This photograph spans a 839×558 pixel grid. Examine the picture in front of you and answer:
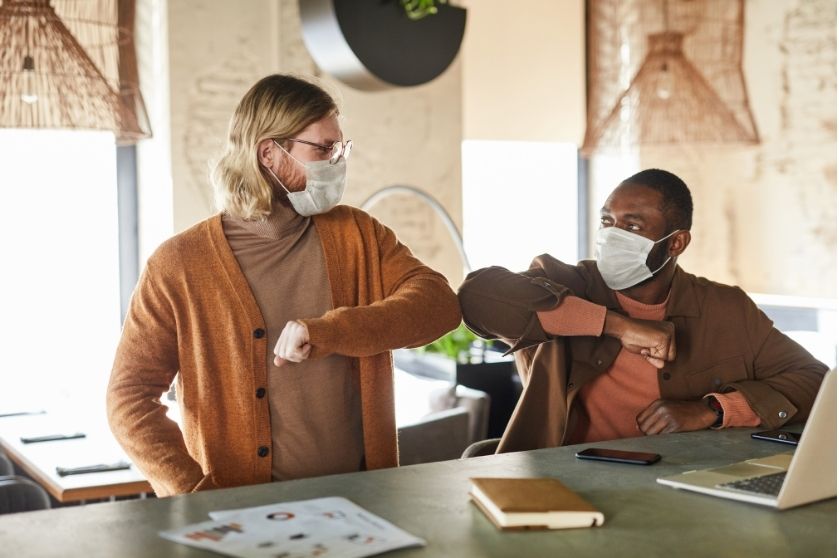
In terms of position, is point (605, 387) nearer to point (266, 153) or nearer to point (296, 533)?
point (266, 153)

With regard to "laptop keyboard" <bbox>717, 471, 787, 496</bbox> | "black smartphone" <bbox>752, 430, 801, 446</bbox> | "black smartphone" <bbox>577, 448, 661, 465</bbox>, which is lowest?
"black smartphone" <bbox>752, 430, 801, 446</bbox>

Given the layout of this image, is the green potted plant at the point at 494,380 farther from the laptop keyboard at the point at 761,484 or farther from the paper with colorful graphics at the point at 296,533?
the paper with colorful graphics at the point at 296,533

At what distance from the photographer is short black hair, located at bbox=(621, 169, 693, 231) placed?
3.02 m

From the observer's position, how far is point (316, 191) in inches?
101

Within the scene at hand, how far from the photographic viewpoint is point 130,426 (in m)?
2.38

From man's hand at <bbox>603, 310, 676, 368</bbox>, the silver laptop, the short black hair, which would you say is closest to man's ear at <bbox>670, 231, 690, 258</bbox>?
the short black hair

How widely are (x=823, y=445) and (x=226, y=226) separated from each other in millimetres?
1399

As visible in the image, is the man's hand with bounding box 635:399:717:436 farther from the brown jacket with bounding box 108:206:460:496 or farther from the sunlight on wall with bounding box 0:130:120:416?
the sunlight on wall with bounding box 0:130:120:416

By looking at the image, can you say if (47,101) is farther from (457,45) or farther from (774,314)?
(774,314)

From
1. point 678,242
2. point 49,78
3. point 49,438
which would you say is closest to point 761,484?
point 678,242

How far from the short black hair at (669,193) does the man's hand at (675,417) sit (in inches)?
21.6

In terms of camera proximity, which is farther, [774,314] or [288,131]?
[774,314]

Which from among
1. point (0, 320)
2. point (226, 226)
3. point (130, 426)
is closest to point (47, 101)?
point (226, 226)

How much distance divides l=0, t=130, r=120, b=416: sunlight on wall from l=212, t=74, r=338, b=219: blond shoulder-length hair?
146 inches
